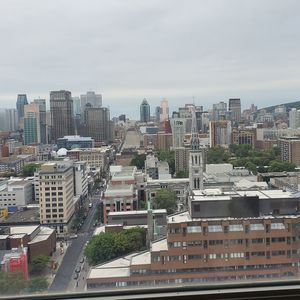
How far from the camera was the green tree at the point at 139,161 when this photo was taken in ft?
29.0

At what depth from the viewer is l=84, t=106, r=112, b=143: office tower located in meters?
2.56

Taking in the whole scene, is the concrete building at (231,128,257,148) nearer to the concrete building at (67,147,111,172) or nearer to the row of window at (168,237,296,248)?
the concrete building at (67,147,111,172)

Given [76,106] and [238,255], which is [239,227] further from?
[76,106]

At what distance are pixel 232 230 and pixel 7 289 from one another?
0.85 meters

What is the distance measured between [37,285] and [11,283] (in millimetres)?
62

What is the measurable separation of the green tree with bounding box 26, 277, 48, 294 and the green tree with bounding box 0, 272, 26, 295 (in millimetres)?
15

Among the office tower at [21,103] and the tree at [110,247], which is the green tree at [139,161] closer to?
the tree at [110,247]

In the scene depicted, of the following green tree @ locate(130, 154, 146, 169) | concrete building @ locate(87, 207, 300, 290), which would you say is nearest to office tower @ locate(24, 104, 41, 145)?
concrete building @ locate(87, 207, 300, 290)

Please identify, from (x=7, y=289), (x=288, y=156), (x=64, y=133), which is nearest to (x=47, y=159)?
(x=64, y=133)

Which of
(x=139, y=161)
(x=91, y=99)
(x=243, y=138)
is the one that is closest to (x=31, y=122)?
(x=91, y=99)

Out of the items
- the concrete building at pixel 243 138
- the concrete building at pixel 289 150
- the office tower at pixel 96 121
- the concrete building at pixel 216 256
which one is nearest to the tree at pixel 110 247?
the concrete building at pixel 216 256

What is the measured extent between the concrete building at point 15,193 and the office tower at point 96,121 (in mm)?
662

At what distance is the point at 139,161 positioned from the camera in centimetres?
927

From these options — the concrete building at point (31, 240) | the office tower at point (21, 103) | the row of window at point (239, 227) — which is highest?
the office tower at point (21, 103)
